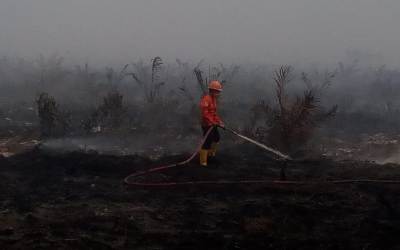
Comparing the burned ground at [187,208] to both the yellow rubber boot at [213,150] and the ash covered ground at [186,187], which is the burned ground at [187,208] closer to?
the ash covered ground at [186,187]

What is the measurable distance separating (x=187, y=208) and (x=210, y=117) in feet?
6.99

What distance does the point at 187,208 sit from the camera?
22.4 ft

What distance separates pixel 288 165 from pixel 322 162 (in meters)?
0.64

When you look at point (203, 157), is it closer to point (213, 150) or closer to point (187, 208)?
point (213, 150)

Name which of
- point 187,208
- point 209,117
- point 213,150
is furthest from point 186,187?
point 213,150

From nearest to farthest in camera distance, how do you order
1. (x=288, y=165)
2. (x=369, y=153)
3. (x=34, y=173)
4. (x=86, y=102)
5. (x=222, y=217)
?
(x=222, y=217), (x=34, y=173), (x=288, y=165), (x=369, y=153), (x=86, y=102)

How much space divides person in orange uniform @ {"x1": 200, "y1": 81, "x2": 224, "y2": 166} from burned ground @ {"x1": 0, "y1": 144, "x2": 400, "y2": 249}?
0.31 metres

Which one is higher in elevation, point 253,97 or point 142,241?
point 253,97

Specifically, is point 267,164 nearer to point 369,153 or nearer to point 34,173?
point 369,153

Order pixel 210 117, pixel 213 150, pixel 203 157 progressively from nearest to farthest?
pixel 210 117 → pixel 203 157 → pixel 213 150

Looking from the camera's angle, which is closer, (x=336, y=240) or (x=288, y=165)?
(x=336, y=240)

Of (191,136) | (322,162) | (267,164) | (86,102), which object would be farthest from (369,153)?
(86,102)

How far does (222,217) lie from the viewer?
6.50 m

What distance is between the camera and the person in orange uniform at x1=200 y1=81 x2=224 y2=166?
855 cm
